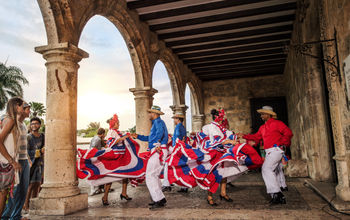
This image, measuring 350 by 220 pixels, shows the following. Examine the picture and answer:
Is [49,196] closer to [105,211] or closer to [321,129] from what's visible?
[105,211]

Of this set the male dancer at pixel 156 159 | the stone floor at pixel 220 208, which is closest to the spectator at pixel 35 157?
the stone floor at pixel 220 208

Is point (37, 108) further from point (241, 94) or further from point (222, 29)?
point (222, 29)

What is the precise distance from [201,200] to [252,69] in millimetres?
8406

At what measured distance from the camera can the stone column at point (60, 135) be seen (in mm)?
3648

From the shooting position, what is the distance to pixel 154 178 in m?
3.88

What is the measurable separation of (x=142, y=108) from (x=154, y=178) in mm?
3314

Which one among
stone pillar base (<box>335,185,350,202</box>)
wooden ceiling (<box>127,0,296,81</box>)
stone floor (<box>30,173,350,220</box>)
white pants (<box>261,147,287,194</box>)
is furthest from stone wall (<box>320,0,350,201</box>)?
wooden ceiling (<box>127,0,296,81</box>)

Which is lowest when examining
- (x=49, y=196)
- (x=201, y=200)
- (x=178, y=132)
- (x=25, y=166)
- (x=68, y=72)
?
(x=201, y=200)

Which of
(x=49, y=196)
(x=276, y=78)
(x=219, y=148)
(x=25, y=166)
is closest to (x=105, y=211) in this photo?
(x=49, y=196)

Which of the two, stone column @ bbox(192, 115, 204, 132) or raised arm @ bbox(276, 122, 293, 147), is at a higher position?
stone column @ bbox(192, 115, 204, 132)

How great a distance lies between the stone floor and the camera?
10.6 ft

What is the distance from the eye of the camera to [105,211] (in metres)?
3.71

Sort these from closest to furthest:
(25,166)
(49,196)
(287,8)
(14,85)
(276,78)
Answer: (25,166) < (49,196) < (287,8) < (276,78) < (14,85)

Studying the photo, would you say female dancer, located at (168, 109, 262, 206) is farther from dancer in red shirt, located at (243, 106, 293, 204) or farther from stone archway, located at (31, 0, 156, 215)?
stone archway, located at (31, 0, 156, 215)
